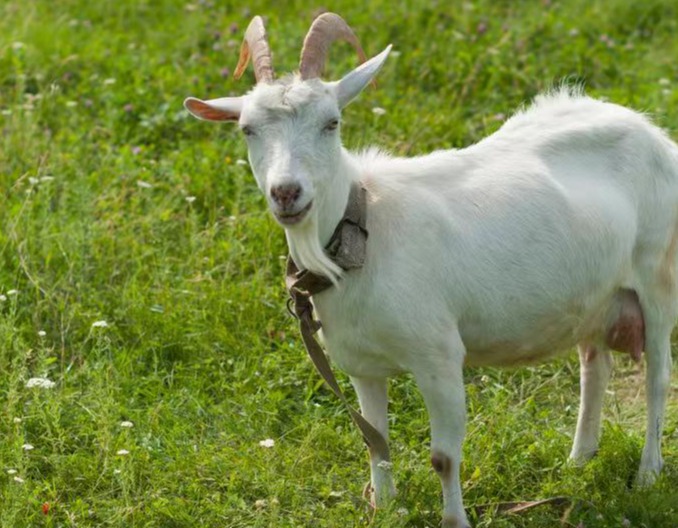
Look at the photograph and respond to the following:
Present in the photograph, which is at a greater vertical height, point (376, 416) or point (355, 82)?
point (355, 82)

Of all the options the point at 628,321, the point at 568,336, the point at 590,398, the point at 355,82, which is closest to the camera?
the point at 355,82

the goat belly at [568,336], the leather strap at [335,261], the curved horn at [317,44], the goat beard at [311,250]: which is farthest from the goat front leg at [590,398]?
the curved horn at [317,44]

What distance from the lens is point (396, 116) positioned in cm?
838

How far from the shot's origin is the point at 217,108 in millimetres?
5078

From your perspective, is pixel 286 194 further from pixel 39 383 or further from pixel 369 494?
pixel 39 383

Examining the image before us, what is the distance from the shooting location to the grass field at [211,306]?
557 centimetres

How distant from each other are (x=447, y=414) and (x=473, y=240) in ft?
2.22

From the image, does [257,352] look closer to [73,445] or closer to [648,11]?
[73,445]

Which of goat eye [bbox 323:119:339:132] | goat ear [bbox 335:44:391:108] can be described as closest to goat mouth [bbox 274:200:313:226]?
goat eye [bbox 323:119:339:132]

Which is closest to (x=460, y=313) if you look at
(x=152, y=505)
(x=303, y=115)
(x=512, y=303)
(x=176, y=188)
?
(x=512, y=303)

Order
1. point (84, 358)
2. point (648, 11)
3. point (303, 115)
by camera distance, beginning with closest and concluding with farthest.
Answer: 1. point (303, 115)
2. point (84, 358)
3. point (648, 11)

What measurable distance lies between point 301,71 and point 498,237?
40.9 inches

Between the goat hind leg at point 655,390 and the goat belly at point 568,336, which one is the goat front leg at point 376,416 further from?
the goat hind leg at point 655,390

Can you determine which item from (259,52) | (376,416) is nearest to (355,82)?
(259,52)
